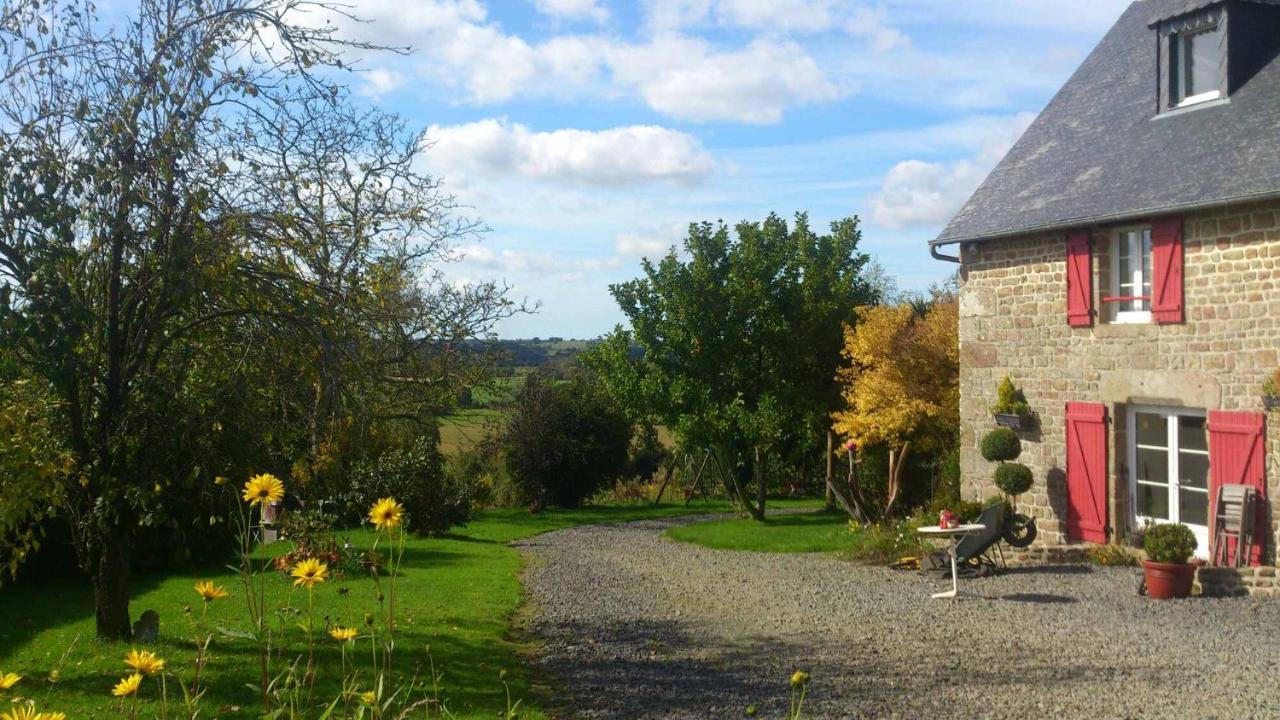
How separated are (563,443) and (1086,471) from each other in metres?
13.7

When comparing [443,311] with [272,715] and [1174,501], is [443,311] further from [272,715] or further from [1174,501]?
[272,715]

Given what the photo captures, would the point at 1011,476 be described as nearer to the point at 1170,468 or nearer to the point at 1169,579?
the point at 1170,468

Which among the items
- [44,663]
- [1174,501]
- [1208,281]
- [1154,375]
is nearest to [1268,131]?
[1208,281]

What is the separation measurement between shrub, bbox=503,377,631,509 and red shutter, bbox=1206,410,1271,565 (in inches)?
599

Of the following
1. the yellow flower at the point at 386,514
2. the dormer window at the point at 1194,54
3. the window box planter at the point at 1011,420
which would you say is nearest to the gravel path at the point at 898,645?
the window box planter at the point at 1011,420

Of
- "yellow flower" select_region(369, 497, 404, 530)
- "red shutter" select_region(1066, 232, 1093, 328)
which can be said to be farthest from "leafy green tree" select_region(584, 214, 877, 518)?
"yellow flower" select_region(369, 497, 404, 530)

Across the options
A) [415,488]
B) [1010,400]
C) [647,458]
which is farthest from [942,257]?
[647,458]

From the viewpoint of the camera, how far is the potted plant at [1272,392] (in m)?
10.6

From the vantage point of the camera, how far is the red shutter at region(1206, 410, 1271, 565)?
10.8m

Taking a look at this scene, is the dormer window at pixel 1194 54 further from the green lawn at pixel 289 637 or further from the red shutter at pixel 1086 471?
the green lawn at pixel 289 637

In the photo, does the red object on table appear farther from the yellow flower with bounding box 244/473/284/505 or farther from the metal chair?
the yellow flower with bounding box 244/473/284/505

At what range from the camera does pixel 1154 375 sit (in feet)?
38.8

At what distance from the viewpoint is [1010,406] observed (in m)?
13.4

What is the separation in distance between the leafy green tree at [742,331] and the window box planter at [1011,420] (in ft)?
18.5
